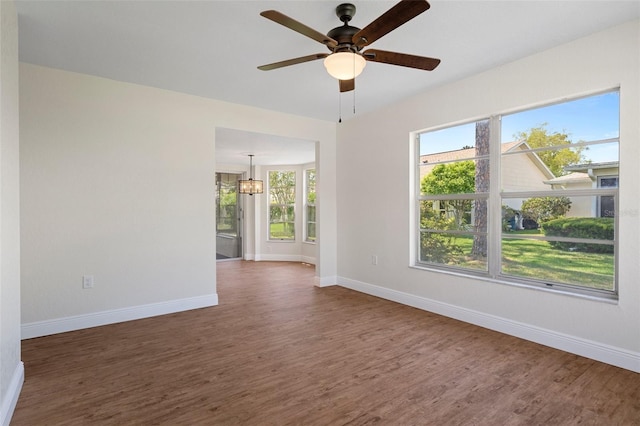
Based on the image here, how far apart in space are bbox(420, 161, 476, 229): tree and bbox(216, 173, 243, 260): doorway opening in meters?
5.47

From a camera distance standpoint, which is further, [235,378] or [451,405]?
[235,378]

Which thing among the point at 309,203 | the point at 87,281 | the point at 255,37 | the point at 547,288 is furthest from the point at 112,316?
the point at 309,203

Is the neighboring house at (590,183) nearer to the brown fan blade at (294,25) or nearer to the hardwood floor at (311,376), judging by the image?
the hardwood floor at (311,376)

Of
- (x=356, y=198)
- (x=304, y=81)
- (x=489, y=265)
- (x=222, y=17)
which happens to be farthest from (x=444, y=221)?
(x=222, y=17)

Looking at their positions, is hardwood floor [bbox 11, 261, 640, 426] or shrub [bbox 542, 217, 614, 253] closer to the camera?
hardwood floor [bbox 11, 261, 640, 426]

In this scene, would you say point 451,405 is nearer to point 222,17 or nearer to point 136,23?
point 222,17

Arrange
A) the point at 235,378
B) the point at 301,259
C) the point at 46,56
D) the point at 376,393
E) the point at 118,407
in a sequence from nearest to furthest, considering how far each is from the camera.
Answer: the point at 118,407 < the point at 376,393 < the point at 235,378 < the point at 46,56 < the point at 301,259

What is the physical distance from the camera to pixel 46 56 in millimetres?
3104

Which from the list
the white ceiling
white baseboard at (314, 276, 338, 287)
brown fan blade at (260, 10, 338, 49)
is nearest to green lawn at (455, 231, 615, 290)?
the white ceiling

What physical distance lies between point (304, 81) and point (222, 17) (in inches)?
52.8

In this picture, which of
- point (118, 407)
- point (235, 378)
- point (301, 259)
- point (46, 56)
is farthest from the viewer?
point (301, 259)

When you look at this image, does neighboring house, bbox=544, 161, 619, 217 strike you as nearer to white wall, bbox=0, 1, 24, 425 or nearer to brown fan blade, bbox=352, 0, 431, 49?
brown fan blade, bbox=352, 0, 431, 49

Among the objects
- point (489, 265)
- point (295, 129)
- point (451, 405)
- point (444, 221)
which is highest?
point (295, 129)

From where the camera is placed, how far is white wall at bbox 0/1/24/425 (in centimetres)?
191
